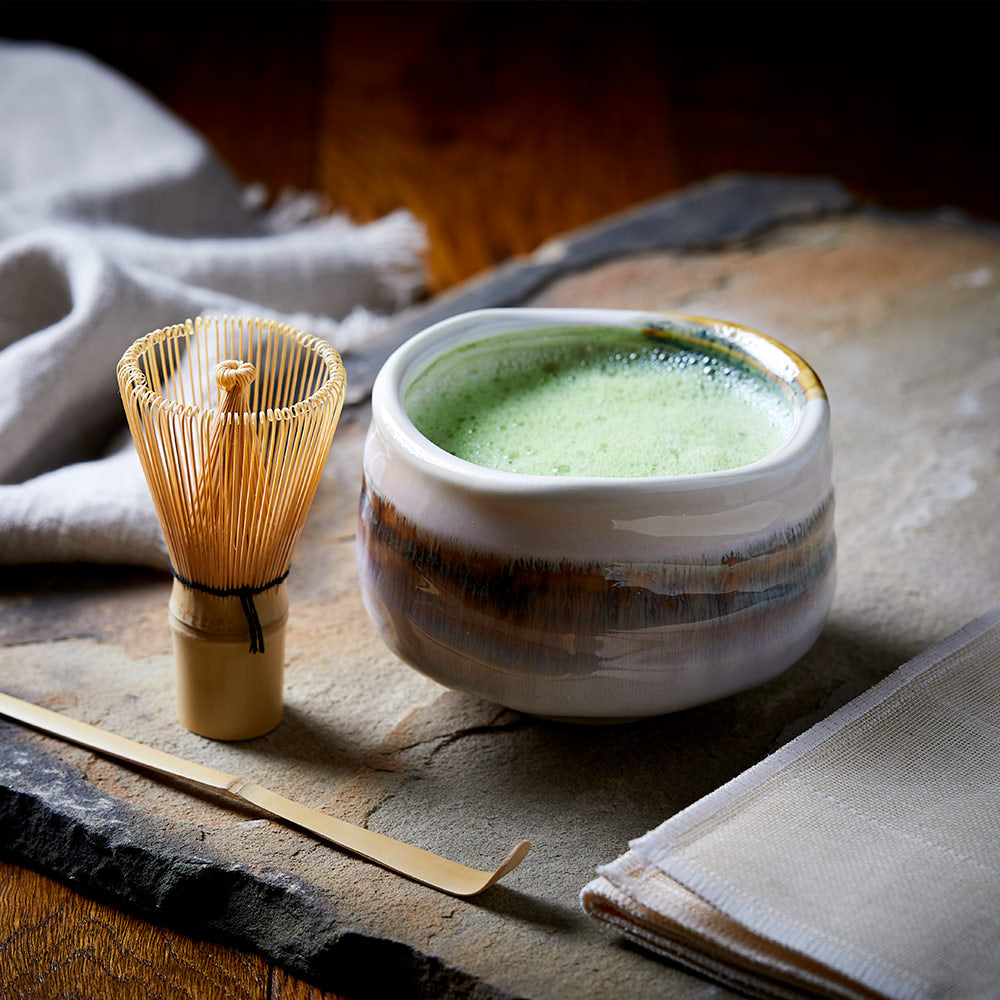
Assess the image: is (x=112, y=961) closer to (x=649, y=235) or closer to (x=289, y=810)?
(x=289, y=810)

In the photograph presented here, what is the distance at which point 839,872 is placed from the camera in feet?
1.40

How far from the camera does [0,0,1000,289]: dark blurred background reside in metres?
1.17

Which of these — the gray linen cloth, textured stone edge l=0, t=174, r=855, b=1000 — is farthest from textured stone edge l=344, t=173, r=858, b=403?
textured stone edge l=0, t=174, r=855, b=1000

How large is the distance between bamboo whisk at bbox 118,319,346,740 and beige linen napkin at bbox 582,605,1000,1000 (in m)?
0.17

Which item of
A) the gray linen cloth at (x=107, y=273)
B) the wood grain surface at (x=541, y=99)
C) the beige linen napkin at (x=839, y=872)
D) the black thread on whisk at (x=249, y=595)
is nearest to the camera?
the beige linen napkin at (x=839, y=872)

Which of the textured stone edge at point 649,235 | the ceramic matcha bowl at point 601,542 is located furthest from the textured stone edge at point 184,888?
the textured stone edge at point 649,235

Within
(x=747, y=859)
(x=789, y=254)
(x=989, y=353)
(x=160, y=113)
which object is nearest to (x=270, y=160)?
(x=160, y=113)

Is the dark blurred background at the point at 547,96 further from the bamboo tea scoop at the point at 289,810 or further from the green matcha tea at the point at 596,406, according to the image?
the bamboo tea scoop at the point at 289,810

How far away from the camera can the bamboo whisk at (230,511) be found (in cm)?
47

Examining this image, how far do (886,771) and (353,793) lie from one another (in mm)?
197

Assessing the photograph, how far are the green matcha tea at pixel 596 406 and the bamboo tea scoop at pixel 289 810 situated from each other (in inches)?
5.8

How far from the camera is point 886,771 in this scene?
0.47 m

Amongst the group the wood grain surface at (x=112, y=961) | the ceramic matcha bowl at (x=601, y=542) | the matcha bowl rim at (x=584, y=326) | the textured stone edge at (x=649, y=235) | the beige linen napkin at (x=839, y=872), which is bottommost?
the wood grain surface at (x=112, y=961)

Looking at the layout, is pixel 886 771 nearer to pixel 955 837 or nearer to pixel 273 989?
pixel 955 837
